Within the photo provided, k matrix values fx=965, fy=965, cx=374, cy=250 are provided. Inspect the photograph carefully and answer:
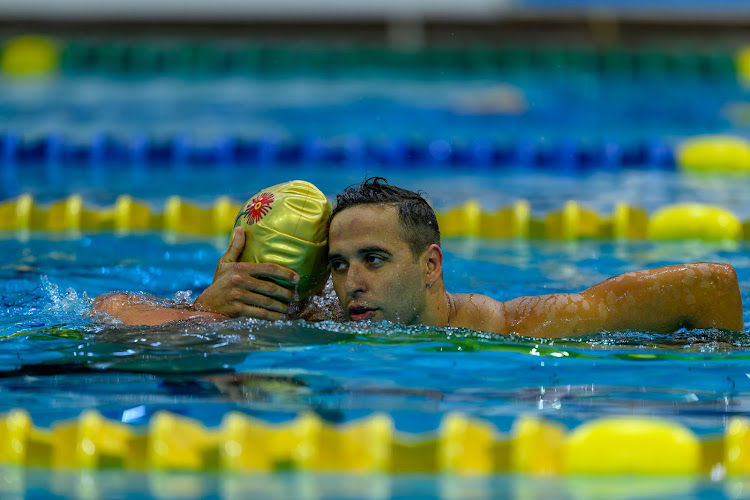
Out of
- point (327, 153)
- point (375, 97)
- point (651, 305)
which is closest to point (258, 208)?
point (651, 305)

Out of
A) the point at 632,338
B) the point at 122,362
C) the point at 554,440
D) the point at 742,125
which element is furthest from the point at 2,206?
the point at 742,125

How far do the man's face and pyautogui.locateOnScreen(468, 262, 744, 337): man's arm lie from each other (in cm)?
45

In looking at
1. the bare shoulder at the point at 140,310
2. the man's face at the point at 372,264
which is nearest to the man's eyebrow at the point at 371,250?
the man's face at the point at 372,264

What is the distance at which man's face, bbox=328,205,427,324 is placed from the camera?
2.80 m

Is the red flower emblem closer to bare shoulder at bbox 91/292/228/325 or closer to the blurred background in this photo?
bare shoulder at bbox 91/292/228/325

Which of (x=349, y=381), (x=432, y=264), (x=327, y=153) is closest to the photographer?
(x=349, y=381)

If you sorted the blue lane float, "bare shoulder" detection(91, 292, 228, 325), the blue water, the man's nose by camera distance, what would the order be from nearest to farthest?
the blue water → the man's nose → "bare shoulder" detection(91, 292, 228, 325) → the blue lane float

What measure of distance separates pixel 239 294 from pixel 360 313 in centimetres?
38

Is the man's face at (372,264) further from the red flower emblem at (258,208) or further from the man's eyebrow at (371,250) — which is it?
the red flower emblem at (258,208)

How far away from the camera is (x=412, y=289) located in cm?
288

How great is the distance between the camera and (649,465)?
2.10 m

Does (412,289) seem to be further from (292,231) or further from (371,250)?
(292,231)

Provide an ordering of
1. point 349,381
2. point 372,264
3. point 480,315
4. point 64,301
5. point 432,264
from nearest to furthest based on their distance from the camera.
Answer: point 349,381 → point 372,264 → point 432,264 → point 480,315 → point 64,301

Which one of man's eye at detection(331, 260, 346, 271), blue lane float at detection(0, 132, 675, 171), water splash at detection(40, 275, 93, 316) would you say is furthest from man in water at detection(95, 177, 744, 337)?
blue lane float at detection(0, 132, 675, 171)
